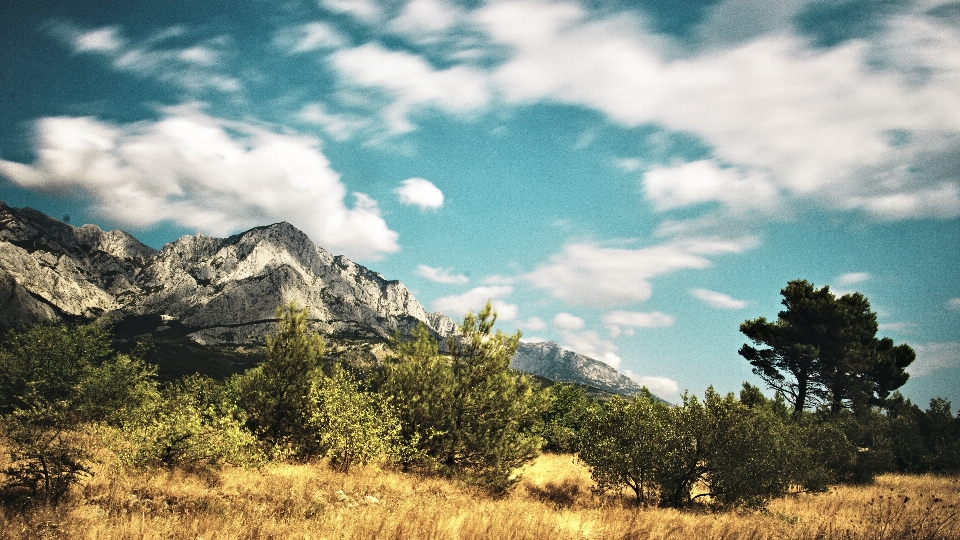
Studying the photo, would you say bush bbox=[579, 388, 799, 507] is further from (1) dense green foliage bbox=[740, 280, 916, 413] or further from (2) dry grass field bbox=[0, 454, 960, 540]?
(1) dense green foliage bbox=[740, 280, 916, 413]

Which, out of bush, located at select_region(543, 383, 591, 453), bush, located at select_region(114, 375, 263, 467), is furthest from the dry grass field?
bush, located at select_region(543, 383, 591, 453)

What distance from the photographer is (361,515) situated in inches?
405

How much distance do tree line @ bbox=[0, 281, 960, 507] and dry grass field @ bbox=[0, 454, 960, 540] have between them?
922 mm

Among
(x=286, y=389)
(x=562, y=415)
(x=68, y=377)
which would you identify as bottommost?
(x=562, y=415)

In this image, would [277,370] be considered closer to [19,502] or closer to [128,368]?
[19,502]

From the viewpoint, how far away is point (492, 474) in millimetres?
17500

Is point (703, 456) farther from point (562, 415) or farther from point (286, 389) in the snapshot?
point (562, 415)

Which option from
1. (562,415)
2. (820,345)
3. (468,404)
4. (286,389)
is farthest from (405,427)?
(820,345)

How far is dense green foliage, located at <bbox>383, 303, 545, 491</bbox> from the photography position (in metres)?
18.0

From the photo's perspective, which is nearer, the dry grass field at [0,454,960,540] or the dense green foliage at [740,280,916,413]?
the dry grass field at [0,454,960,540]

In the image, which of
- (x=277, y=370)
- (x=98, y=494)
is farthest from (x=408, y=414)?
(x=98, y=494)

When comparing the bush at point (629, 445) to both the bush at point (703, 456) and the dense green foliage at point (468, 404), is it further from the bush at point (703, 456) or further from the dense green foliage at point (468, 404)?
the dense green foliage at point (468, 404)

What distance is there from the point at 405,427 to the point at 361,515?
8.97 m

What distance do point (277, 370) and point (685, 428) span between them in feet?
57.0
